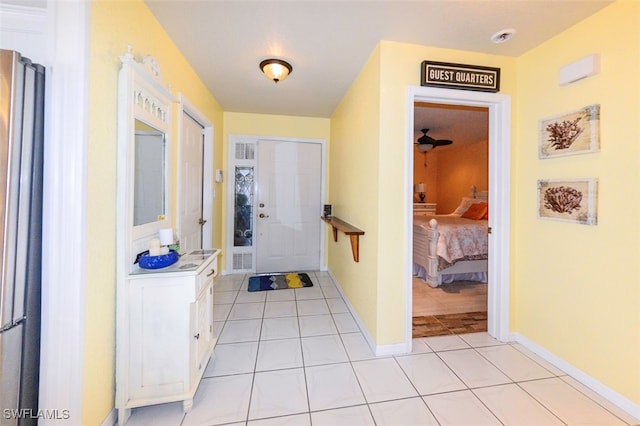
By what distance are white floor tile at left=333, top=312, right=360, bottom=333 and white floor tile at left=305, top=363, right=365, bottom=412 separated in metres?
0.49

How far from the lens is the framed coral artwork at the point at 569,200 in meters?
1.62

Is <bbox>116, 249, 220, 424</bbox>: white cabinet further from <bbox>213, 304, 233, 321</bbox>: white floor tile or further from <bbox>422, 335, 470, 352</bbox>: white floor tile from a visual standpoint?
<bbox>422, 335, 470, 352</bbox>: white floor tile

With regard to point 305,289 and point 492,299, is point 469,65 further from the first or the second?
point 305,289

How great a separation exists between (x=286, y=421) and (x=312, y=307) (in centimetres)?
142

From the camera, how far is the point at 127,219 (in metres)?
1.37

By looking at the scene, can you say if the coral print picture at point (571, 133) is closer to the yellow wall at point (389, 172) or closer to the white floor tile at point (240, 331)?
the yellow wall at point (389, 172)

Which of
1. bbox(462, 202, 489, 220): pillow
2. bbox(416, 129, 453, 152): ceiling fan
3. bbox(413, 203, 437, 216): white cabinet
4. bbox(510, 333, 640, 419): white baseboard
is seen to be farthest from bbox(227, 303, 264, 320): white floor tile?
bbox(413, 203, 437, 216): white cabinet

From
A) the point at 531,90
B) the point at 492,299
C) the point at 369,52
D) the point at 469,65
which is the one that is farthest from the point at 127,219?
the point at 531,90

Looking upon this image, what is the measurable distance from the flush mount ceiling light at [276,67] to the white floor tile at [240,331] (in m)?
2.26

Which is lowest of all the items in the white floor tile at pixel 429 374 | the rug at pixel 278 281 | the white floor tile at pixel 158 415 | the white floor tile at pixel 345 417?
the white floor tile at pixel 158 415

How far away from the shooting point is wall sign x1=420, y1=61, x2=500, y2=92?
6.39ft

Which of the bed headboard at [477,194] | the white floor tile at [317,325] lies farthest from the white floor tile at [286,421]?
the bed headboard at [477,194]

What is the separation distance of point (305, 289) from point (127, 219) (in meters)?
2.31

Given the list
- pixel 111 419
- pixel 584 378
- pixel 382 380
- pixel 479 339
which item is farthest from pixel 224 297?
pixel 584 378
